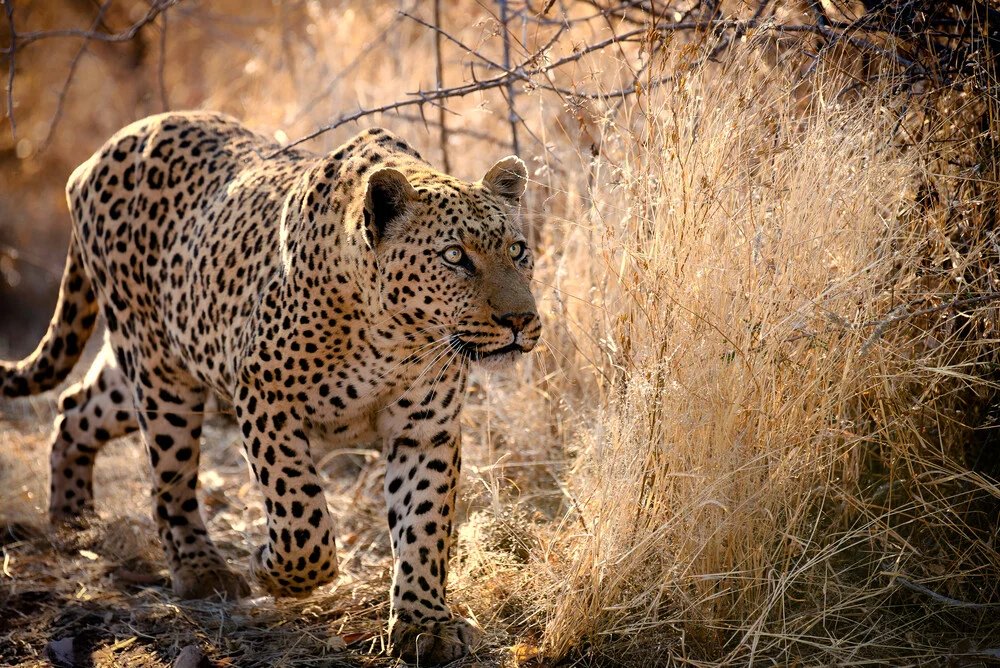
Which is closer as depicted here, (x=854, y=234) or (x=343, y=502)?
(x=854, y=234)

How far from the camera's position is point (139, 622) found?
481 centimetres

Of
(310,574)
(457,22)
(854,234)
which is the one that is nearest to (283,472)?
(310,574)

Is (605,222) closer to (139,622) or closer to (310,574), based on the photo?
(310,574)

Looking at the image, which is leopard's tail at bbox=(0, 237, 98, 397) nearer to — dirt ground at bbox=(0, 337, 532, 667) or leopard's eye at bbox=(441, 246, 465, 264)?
dirt ground at bbox=(0, 337, 532, 667)

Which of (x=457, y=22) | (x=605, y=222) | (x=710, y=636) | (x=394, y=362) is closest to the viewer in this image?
(x=710, y=636)

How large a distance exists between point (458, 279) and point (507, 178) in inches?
24.8

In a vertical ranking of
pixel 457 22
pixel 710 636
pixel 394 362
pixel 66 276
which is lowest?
pixel 710 636

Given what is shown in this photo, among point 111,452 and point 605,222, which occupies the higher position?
point 605,222

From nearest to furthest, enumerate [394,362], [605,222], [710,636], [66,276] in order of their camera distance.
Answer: [710,636] < [394,362] < [605,222] < [66,276]

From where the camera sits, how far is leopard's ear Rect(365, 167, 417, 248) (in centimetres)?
392

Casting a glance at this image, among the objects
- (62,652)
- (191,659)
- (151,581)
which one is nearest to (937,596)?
(191,659)

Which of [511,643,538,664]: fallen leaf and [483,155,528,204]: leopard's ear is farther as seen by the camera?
[483,155,528,204]: leopard's ear

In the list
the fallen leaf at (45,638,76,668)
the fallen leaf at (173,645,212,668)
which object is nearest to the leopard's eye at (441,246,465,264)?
the fallen leaf at (173,645,212,668)

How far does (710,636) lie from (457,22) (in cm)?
787
